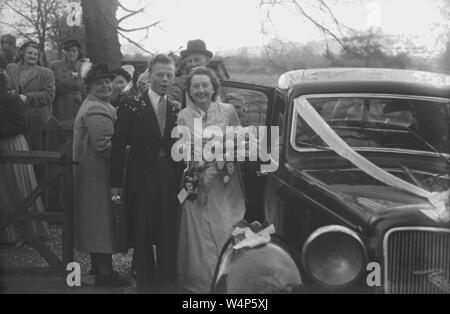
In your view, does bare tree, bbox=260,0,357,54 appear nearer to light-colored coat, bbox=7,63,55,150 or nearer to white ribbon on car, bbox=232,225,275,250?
white ribbon on car, bbox=232,225,275,250

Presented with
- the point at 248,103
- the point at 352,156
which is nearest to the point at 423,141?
the point at 352,156

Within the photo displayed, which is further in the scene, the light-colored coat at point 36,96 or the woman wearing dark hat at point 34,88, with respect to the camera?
the light-colored coat at point 36,96

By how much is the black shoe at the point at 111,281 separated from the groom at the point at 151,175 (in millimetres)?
338

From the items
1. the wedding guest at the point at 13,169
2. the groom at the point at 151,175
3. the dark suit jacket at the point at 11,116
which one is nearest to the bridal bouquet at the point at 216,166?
the groom at the point at 151,175

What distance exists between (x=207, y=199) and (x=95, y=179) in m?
0.88

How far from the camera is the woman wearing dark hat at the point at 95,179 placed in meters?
4.78

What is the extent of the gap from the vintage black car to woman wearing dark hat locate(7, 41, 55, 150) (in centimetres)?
146

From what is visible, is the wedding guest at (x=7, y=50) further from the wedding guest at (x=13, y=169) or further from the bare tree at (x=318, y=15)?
the bare tree at (x=318, y=15)

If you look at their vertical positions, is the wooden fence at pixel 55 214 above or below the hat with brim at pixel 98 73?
below

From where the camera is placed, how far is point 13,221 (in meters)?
4.87

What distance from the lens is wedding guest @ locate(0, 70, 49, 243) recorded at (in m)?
5.54

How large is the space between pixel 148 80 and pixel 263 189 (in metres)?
1.05

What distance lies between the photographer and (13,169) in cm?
584
